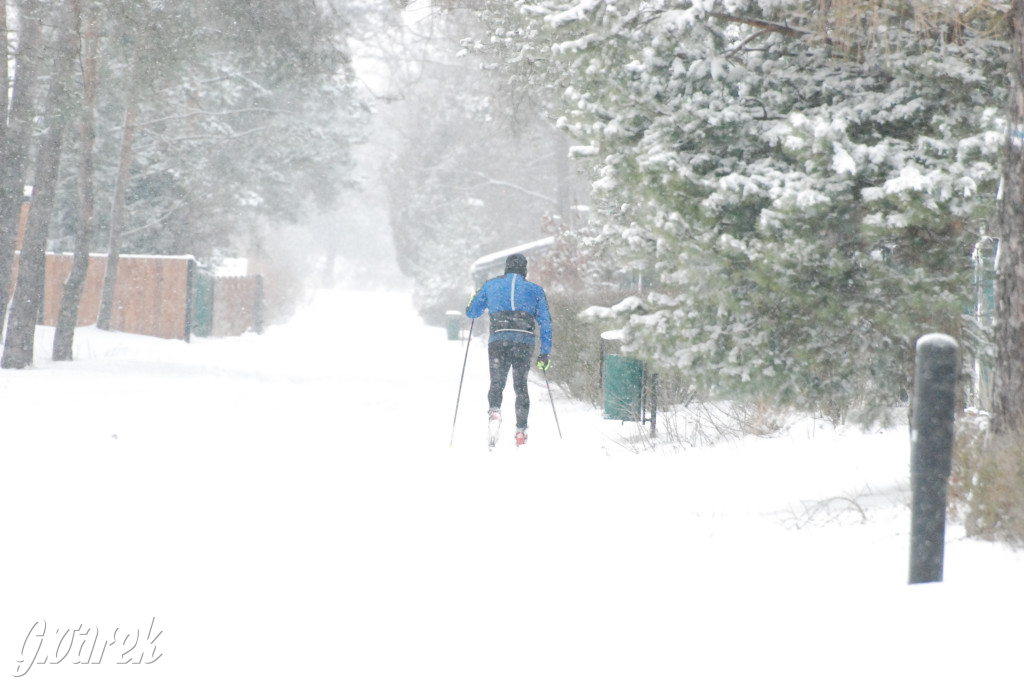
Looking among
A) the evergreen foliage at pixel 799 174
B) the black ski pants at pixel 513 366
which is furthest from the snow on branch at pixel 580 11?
the black ski pants at pixel 513 366

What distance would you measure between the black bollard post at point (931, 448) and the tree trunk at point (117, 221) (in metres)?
19.8

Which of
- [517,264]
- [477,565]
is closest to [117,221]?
[517,264]

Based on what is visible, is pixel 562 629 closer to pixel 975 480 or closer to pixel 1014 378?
pixel 975 480

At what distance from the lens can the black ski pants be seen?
10320 mm

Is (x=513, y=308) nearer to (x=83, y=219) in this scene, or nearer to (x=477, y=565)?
(x=477, y=565)

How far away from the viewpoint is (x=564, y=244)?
24.7 metres

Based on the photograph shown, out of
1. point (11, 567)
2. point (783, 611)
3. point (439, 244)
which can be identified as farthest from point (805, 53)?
point (439, 244)

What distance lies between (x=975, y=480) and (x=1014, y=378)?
0.74 meters

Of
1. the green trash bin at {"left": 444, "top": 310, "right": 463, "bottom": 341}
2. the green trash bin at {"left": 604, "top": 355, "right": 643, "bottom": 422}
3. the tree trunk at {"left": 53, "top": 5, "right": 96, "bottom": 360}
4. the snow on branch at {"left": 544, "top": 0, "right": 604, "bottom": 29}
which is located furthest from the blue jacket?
the green trash bin at {"left": 444, "top": 310, "right": 463, "bottom": 341}

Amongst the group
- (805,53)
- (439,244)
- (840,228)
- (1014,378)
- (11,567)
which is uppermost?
(439,244)

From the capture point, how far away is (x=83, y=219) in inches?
714

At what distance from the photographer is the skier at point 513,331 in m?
10.3

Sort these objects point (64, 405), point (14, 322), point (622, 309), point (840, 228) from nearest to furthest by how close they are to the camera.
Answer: point (840, 228) → point (622, 309) → point (64, 405) → point (14, 322)

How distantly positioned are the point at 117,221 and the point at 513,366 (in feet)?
50.3
